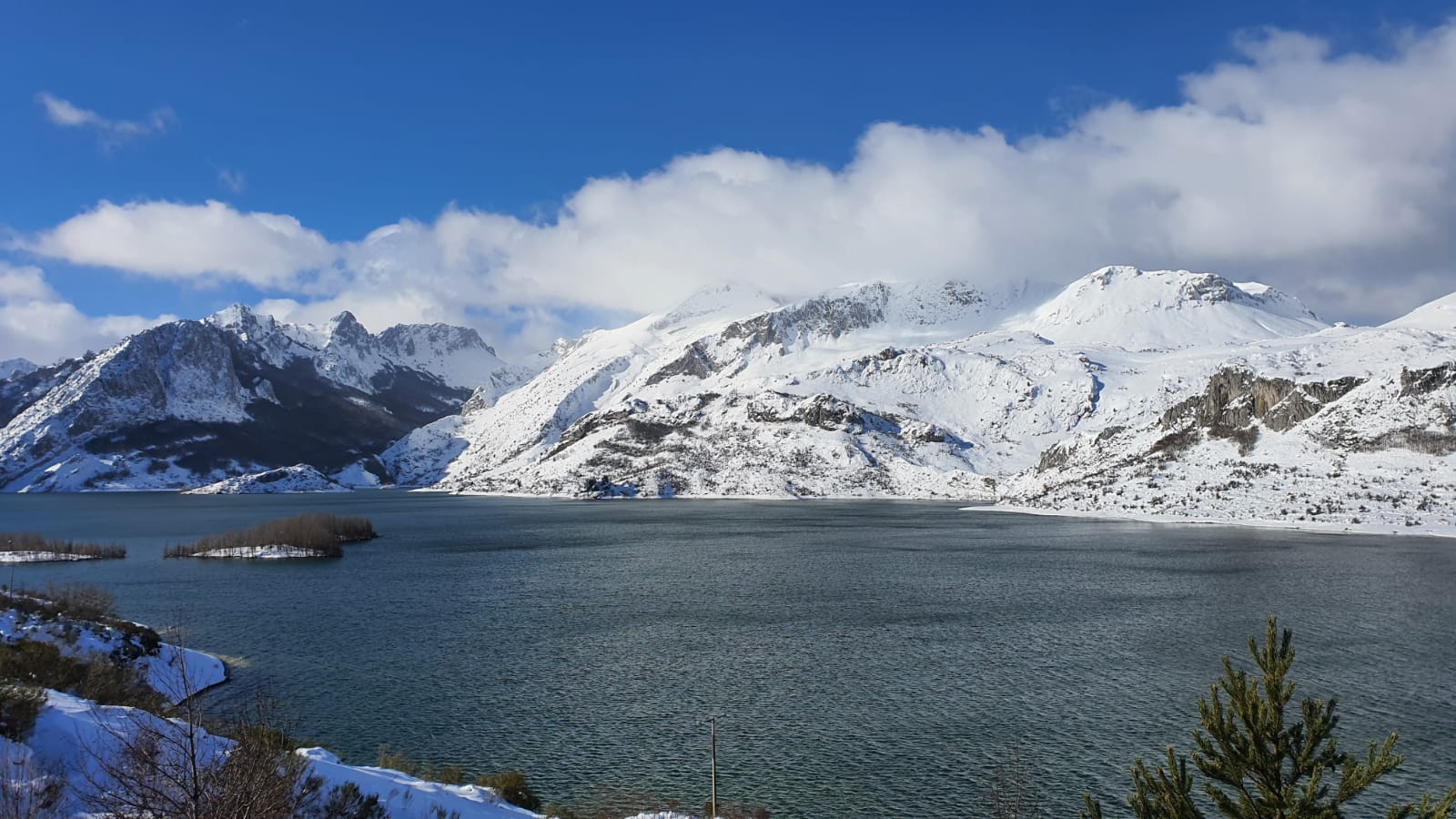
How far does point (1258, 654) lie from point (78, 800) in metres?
23.7

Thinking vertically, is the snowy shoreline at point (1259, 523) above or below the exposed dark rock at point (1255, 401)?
below

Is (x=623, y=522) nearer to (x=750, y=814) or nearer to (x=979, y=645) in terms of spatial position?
(x=979, y=645)

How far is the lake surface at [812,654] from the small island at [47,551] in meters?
3.72

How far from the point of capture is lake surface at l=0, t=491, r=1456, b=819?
34281 millimetres

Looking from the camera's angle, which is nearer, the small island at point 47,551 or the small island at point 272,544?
the small island at point 47,551

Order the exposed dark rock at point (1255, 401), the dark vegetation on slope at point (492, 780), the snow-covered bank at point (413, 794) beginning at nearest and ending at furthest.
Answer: the snow-covered bank at point (413, 794)
the dark vegetation on slope at point (492, 780)
the exposed dark rock at point (1255, 401)

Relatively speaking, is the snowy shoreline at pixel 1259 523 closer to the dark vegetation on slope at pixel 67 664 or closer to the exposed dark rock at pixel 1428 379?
the exposed dark rock at pixel 1428 379

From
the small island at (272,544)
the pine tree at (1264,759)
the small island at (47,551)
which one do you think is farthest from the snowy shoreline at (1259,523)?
the small island at (47,551)

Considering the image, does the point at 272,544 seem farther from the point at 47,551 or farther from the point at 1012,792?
the point at 1012,792

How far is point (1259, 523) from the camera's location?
13800cm

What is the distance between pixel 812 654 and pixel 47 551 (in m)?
108

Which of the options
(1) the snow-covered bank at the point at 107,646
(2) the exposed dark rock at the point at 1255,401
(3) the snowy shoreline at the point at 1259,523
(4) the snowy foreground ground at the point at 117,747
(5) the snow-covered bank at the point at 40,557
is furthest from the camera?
(2) the exposed dark rock at the point at 1255,401

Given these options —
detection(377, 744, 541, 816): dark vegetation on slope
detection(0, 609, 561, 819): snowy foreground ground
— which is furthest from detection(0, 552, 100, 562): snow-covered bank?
detection(377, 744, 541, 816): dark vegetation on slope

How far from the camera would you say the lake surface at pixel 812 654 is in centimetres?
3428
